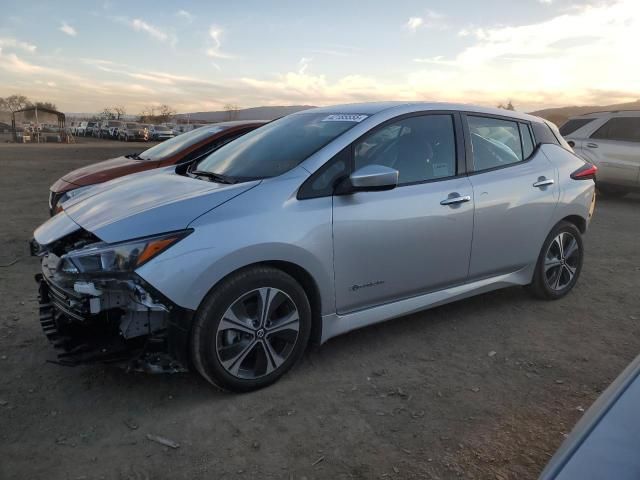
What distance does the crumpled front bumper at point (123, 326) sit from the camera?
2.78 meters

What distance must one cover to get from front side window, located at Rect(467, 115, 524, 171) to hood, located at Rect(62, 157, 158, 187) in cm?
393

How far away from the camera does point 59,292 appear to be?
3.01 metres

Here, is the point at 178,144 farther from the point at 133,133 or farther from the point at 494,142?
the point at 133,133

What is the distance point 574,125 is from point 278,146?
1005cm

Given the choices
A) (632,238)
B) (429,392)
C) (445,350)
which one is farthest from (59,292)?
(632,238)

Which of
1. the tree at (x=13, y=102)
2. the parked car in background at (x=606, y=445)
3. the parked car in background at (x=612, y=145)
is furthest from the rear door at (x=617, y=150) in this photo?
the tree at (x=13, y=102)

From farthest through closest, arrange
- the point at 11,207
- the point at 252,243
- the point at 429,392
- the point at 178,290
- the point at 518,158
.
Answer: the point at 11,207 → the point at 518,158 → the point at 429,392 → the point at 252,243 → the point at 178,290

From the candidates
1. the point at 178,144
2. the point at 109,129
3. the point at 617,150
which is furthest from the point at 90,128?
the point at 617,150

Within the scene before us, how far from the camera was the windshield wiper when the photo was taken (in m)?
3.43

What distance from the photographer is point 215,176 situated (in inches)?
143

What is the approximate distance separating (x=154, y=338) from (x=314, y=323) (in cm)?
99

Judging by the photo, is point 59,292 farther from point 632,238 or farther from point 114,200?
point 632,238

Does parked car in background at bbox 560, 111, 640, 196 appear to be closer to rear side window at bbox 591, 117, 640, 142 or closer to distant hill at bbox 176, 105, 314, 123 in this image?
rear side window at bbox 591, 117, 640, 142

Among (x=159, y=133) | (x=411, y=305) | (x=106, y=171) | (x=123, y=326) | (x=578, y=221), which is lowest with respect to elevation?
(x=411, y=305)
